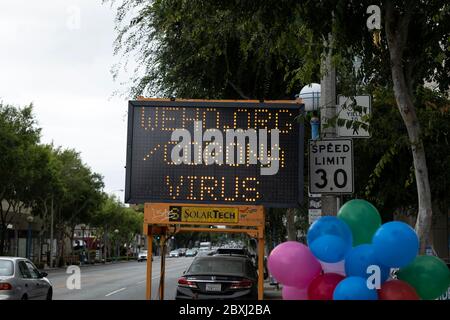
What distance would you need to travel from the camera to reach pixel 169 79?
14.0m

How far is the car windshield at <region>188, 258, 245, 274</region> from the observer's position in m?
11.9

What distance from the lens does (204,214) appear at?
7461mm

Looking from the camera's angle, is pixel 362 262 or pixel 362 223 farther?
pixel 362 223

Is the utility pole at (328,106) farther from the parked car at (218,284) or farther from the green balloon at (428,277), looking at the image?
the parked car at (218,284)

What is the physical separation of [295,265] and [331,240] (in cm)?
35

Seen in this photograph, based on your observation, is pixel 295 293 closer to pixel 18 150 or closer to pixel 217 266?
pixel 217 266

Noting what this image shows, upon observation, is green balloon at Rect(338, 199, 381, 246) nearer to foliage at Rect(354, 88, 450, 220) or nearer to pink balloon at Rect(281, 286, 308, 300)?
pink balloon at Rect(281, 286, 308, 300)

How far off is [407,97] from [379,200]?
8235mm

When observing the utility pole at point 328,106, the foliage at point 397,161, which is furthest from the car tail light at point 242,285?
the utility pole at point 328,106

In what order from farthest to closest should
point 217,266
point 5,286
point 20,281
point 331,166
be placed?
point 20,281
point 5,286
point 217,266
point 331,166

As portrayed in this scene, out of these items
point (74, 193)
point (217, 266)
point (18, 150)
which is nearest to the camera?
point (217, 266)

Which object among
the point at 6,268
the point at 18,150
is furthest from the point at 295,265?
the point at 18,150

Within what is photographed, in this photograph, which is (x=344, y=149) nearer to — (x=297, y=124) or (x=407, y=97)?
(x=297, y=124)
